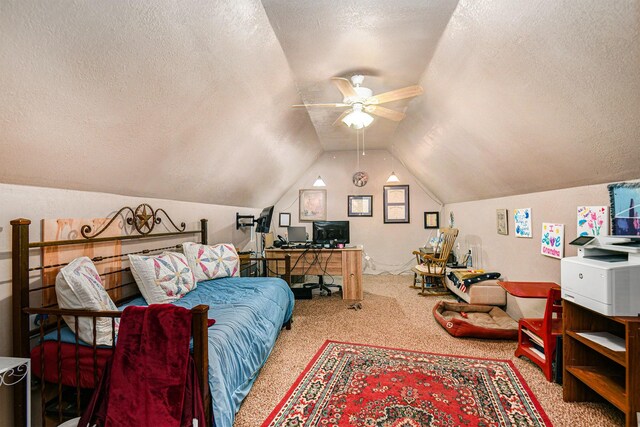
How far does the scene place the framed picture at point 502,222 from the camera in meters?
3.53

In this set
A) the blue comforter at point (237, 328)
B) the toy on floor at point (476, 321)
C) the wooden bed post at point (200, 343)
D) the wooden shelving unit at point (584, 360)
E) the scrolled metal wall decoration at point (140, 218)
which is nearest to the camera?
the wooden bed post at point (200, 343)

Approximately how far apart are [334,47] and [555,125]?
1.73 metres

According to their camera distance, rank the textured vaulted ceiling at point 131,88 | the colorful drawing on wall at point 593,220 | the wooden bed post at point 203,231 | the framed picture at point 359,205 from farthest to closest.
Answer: the framed picture at point 359,205 < the wooden bed post at point 203,231 < the colorful drawing on wall at point 593,220 < the textured vaulted ceiling at point 131,88

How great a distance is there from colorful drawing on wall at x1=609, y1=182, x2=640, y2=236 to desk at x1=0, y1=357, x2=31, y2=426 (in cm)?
356

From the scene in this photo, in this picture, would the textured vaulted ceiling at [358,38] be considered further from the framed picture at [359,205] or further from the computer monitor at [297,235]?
the framed picture at [359,205]

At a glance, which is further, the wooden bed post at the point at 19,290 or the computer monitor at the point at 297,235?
the computer monitor at the point at 297,235

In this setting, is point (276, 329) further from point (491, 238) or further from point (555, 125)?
point (491, 238)

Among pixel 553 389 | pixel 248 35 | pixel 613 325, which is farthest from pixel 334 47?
pixel 553 389

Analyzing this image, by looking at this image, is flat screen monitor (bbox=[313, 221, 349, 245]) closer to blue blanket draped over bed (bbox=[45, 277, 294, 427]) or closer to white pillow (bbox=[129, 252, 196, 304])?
blue blanket draped over bed (bbox=[45, 277, 294, 427])

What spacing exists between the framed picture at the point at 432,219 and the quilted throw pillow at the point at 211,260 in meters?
4.13

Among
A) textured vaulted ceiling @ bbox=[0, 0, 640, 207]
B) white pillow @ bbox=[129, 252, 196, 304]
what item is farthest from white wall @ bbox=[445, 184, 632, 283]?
white pillow @ bbox=[129, 252, 196, 304]

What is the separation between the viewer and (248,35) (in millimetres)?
2041

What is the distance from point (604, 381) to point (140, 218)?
366cm

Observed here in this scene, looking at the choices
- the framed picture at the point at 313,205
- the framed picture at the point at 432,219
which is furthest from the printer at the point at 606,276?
the framed picture at the point at 313,205
